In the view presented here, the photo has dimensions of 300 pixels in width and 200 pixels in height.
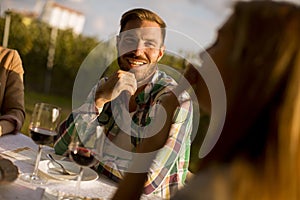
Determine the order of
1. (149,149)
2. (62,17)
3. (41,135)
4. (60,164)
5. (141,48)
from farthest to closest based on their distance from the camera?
(62,17) < (141,48) < (60,164) < (41,135) < (149,149)

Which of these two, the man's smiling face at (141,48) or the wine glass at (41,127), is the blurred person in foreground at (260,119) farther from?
the man's smiling face at (141,48)

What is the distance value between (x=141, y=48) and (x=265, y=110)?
1165 millimetres

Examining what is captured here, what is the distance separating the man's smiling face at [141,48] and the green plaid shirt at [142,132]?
6 cm

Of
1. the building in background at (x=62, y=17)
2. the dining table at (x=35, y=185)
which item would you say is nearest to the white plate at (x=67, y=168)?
the dining table at (x=35, y=185)

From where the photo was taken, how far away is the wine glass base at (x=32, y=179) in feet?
4.47

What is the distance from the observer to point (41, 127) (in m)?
1.46

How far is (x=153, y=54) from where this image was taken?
1.83m

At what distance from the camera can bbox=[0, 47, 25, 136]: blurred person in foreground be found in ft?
6.85

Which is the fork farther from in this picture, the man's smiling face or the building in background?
the building in background

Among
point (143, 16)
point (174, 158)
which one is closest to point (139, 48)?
point (143, 16)

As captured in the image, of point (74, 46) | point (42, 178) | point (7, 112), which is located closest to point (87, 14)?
point (74, 46)

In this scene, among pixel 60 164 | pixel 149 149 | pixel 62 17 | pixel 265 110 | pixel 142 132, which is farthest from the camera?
pixel 62 17

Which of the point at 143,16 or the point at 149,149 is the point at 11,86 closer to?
the point at 143,16

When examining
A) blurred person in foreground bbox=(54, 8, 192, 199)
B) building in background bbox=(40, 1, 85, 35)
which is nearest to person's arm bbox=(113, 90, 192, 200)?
blurred person in foreground bbox=(54, 8, 192, 199)
